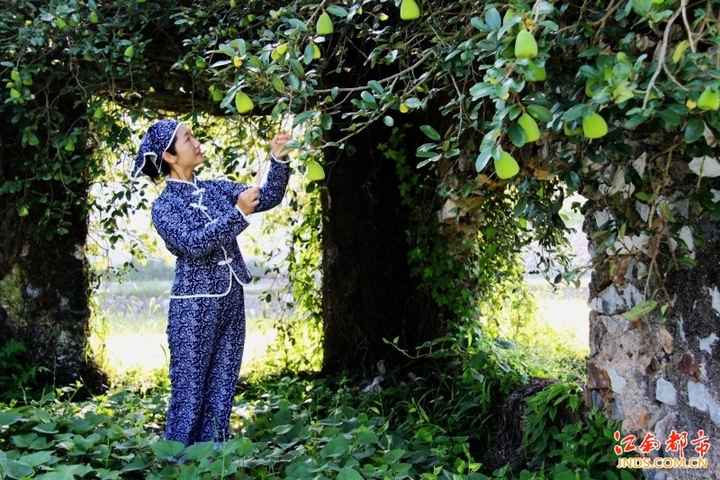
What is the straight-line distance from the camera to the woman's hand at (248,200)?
2.56 metres

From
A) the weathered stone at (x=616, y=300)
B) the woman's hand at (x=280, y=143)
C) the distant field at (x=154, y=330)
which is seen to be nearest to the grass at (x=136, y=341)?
the distant field at (x=154, y=330)

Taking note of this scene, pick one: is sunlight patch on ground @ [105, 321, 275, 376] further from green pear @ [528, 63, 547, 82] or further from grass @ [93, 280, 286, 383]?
green pear @ [528, 63, 547, 82]

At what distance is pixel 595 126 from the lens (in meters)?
1.21

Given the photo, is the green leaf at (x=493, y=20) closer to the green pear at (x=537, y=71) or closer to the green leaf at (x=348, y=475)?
the green pear at (x=537, y=71)

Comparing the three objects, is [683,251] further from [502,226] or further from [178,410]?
[178,410]

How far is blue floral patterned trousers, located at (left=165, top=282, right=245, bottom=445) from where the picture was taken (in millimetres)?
2680

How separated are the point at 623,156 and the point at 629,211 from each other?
0.74ft

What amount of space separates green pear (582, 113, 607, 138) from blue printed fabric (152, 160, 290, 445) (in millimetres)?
1554

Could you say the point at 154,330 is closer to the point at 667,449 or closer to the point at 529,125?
the point at 667,449

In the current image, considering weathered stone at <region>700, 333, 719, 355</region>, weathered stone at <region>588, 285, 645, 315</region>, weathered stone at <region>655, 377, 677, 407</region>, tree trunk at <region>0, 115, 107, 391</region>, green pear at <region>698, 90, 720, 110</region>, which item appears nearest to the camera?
green pear at <region>698, 90, 720, 110</region>

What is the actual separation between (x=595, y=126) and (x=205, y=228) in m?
1.64

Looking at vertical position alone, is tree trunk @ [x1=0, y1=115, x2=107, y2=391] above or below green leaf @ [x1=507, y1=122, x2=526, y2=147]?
below

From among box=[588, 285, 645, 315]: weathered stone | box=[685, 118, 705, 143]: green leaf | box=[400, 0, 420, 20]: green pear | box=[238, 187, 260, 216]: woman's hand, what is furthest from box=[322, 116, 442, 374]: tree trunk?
box=[685, 118, 705, 143]: green leaf

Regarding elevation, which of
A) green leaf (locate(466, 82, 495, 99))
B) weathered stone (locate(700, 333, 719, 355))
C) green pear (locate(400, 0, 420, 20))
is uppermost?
green pear (locate(400, 0, 420, 20))
